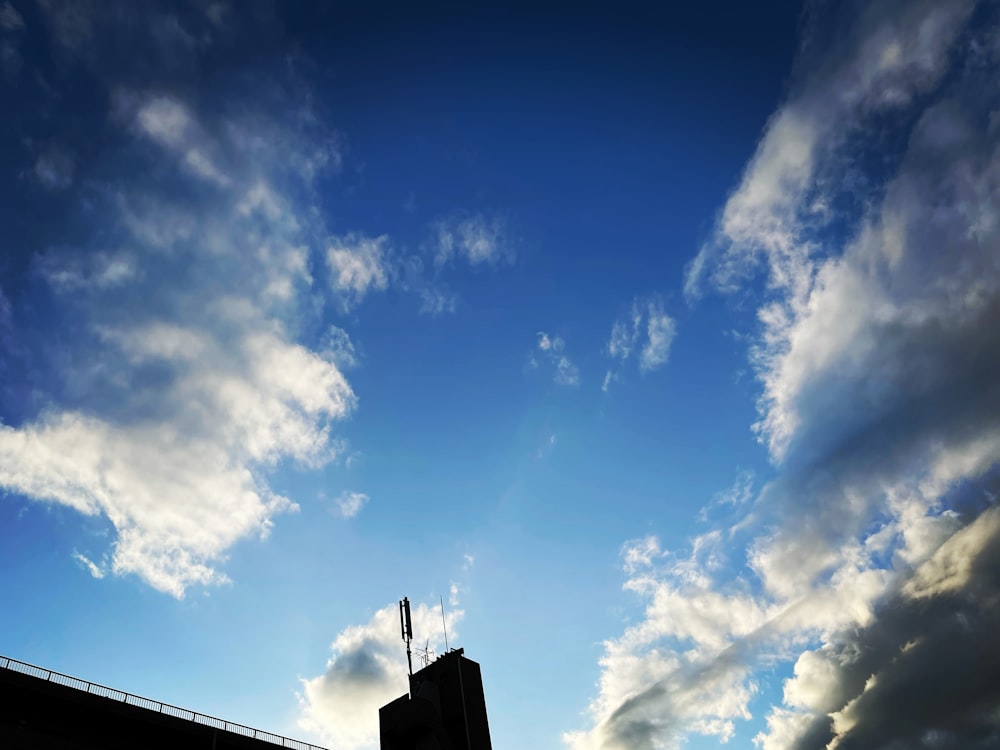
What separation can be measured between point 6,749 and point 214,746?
1216 centimetres

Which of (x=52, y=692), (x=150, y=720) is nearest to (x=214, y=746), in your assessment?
(x=150, y=720)

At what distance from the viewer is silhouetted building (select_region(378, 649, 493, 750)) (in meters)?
52.1

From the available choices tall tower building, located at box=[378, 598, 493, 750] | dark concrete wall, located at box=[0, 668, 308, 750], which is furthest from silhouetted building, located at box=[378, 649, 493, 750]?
dark concrete wall, located at box=[0, 668, 308, 750]

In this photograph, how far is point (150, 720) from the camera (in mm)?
37688

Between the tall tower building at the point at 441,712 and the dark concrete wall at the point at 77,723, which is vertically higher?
the tall tower building at the point at 441,712

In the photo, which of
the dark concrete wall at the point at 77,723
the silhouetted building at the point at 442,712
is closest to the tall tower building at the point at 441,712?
the silhouetted building at the point at 442,712

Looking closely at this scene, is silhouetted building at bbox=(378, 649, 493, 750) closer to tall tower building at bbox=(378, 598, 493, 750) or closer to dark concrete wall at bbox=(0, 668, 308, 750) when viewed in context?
tall tower building at bbox=(378, 598, 493, 750)

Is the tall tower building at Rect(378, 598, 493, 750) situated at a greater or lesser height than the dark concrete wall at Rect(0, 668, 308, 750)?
greater

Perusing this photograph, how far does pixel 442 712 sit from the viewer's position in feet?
181

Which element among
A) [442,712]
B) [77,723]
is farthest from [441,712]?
[77,723]

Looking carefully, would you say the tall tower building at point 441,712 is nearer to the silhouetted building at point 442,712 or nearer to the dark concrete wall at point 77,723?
the silhouetted building at point 442,712

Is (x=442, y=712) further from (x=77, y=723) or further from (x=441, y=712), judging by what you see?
(x=77, y=723)

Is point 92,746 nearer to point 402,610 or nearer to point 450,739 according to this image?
point 450,739

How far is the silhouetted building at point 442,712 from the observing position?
52.1m
